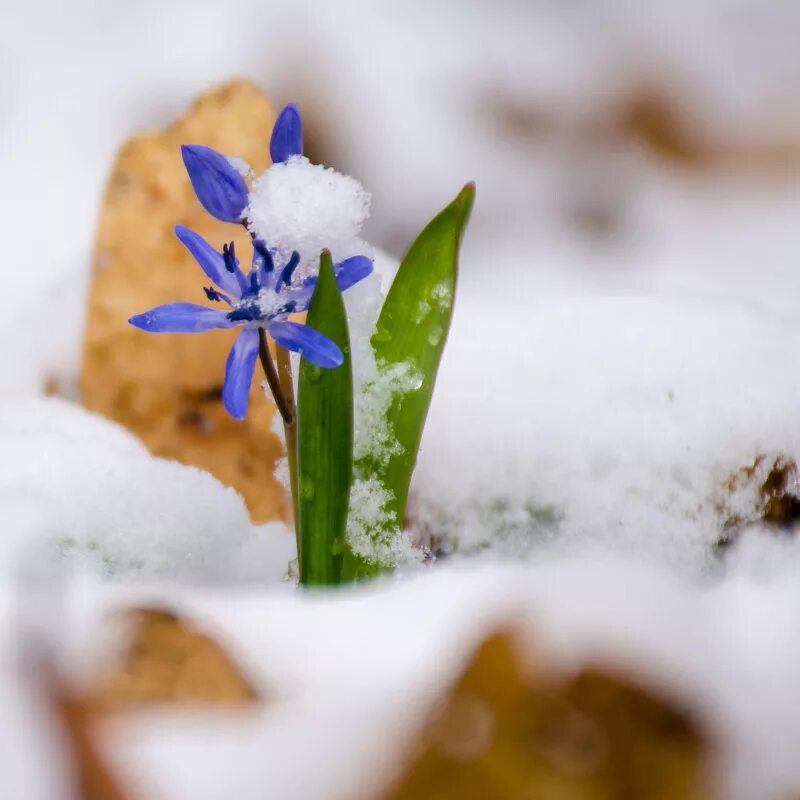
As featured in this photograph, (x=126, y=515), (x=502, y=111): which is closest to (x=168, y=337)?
(x=126, y=515)

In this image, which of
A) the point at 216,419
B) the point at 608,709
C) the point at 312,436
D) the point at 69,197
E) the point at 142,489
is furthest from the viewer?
the point at 69,197

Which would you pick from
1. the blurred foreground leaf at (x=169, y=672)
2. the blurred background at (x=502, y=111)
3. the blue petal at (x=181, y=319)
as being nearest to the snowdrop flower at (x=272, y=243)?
the blue petal at (x=181, y=319)

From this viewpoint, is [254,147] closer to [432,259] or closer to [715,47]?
[432,259]

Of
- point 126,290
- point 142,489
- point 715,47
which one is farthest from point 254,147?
point 715,47

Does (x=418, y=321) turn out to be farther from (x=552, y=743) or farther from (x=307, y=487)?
(x=552, y=743)

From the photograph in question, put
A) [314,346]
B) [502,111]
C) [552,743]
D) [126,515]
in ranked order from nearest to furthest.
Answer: [552,743]
[314,346]
[126,515]
[502,111]
